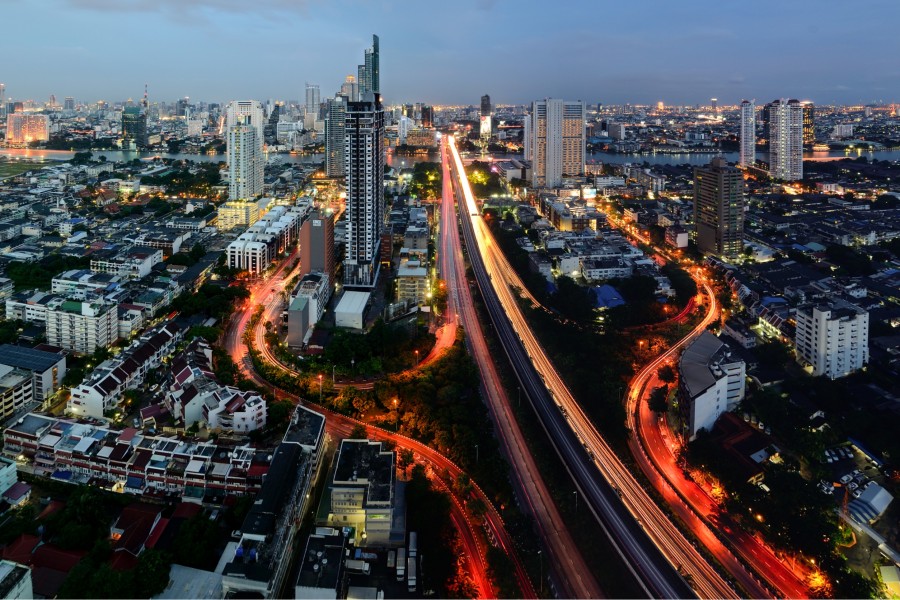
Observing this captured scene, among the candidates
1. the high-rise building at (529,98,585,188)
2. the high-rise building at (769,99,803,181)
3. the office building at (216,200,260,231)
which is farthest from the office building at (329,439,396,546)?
the high-rise building at (769,99,803,181)

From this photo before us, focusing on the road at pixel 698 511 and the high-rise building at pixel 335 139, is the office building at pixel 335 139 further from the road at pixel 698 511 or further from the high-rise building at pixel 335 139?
the road at pixel 698 511

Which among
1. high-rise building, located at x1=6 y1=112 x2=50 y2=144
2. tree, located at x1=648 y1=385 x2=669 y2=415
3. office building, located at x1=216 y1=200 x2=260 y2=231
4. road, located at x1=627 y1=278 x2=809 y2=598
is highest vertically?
high-rise building, located at x1=6 y1=112 x2=50 y2=144

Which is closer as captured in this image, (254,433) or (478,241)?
(254,433)

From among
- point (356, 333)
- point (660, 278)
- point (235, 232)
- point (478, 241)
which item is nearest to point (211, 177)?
point (235, 232)

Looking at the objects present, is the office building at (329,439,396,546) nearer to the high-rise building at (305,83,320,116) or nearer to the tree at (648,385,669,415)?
the tree at (648,385,669,415)

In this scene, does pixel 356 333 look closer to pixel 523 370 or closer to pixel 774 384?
pixel 523 370

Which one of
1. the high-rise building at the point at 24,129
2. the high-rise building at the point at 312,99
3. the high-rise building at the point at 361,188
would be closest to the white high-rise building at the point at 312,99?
the high-rise building at the point at 312,99
